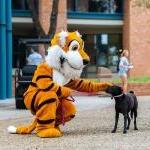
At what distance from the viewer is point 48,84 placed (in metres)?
12.3

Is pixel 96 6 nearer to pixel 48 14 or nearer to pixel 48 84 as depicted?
pixel 48 14

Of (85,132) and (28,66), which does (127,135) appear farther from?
(28,66)

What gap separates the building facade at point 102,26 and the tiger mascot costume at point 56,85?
23.9 metres

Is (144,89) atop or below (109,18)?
below

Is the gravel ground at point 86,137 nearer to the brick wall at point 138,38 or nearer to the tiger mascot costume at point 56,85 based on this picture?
the tiger mascot costume at point 56,85

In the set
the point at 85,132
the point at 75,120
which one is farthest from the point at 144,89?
the point at 85,132

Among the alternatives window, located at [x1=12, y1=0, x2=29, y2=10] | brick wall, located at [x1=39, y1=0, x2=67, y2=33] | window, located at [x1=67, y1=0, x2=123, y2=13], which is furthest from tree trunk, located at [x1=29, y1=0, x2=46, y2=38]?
window, located at [x1=67, y1=0, x2=123, y2=13]

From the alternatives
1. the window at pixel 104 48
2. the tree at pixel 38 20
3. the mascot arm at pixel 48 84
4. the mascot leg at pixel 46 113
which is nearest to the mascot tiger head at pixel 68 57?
the mascot arm at pixel 48 84

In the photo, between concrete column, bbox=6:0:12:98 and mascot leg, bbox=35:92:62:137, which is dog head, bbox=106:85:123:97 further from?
concrete column, bbox=6:0:12:98

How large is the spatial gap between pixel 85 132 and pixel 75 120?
8.56 ft

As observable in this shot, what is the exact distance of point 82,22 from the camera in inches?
1506

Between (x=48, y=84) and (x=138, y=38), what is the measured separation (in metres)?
27.6

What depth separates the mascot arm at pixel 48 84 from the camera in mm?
12289

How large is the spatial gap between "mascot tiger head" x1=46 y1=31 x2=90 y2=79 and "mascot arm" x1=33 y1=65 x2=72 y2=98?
0.67ft
